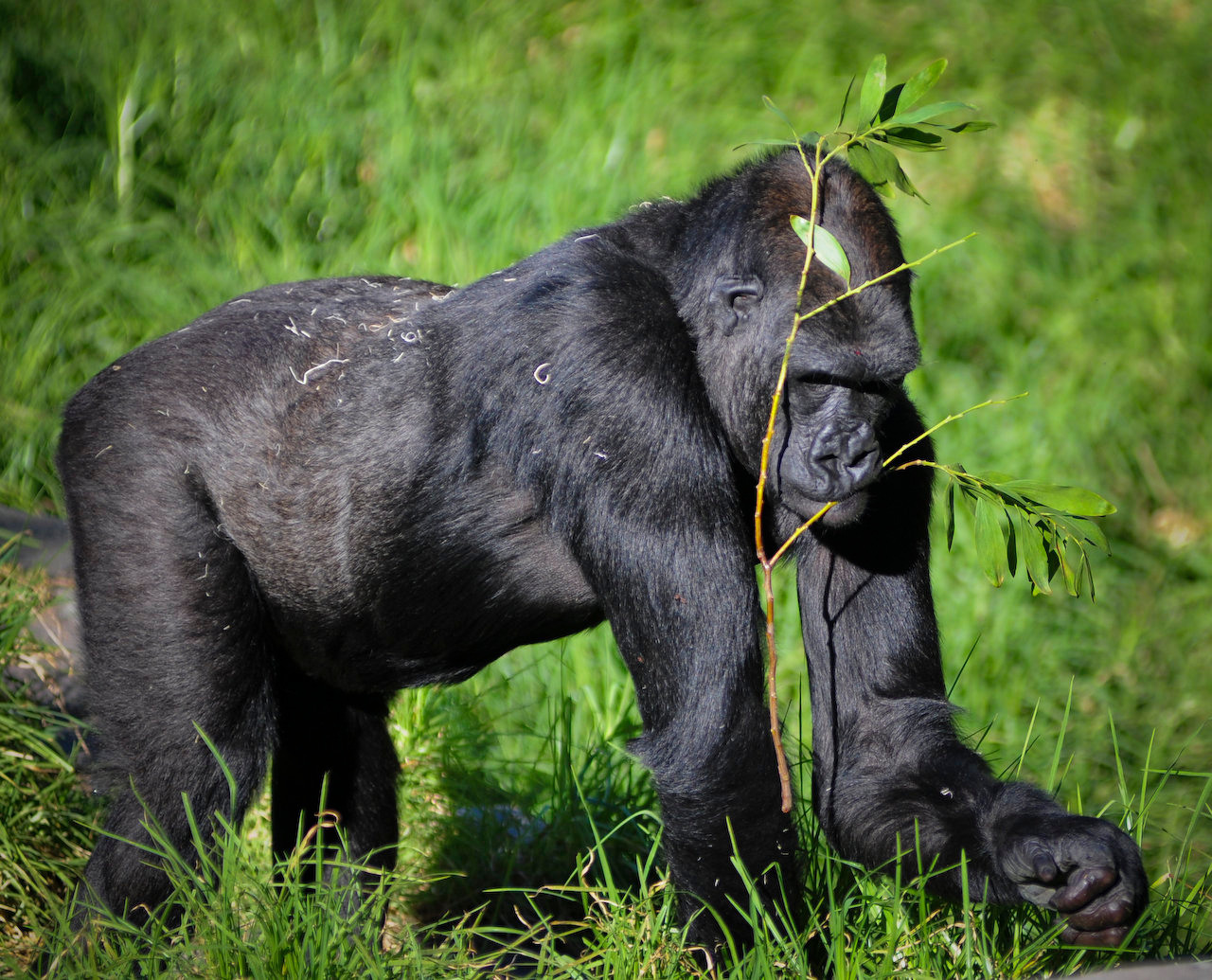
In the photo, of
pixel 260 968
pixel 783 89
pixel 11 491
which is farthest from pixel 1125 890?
pixel 783 89

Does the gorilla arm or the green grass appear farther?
the green grass

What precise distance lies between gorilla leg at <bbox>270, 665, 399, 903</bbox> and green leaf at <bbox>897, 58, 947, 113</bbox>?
2.57 metres

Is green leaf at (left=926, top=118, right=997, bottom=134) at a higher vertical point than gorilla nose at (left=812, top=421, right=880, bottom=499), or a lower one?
higher

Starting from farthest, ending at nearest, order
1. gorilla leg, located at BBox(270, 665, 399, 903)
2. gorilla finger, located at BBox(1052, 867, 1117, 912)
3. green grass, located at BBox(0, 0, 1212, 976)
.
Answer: green grass, located at BBox(0, 0, 1212, 976), gorilla leg, located at BBox(270, 665, 399, 903), gorilla finger, located at BBox(1052, 867, 1117, 912)

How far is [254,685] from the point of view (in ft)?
11.7

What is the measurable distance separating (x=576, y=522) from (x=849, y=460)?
2.36 ft

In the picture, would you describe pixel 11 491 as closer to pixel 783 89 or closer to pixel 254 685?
pixel 254 685

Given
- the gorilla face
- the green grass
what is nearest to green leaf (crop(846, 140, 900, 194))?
the gorilla face

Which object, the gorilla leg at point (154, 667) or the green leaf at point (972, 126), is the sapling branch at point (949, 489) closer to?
the green leaf at point (972, 126)

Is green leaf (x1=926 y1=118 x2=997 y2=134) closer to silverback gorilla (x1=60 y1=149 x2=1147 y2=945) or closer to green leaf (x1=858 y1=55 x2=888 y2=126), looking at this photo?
green leaf (x1=858 y1=55 x2=888 y2=126)

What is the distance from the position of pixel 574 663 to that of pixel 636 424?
300 cm

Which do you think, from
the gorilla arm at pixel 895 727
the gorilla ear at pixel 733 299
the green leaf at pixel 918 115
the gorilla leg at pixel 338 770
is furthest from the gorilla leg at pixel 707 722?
the gorilla leg at pixel 338 770

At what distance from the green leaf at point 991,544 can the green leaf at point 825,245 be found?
2.17ft

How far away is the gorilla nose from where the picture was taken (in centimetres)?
321
